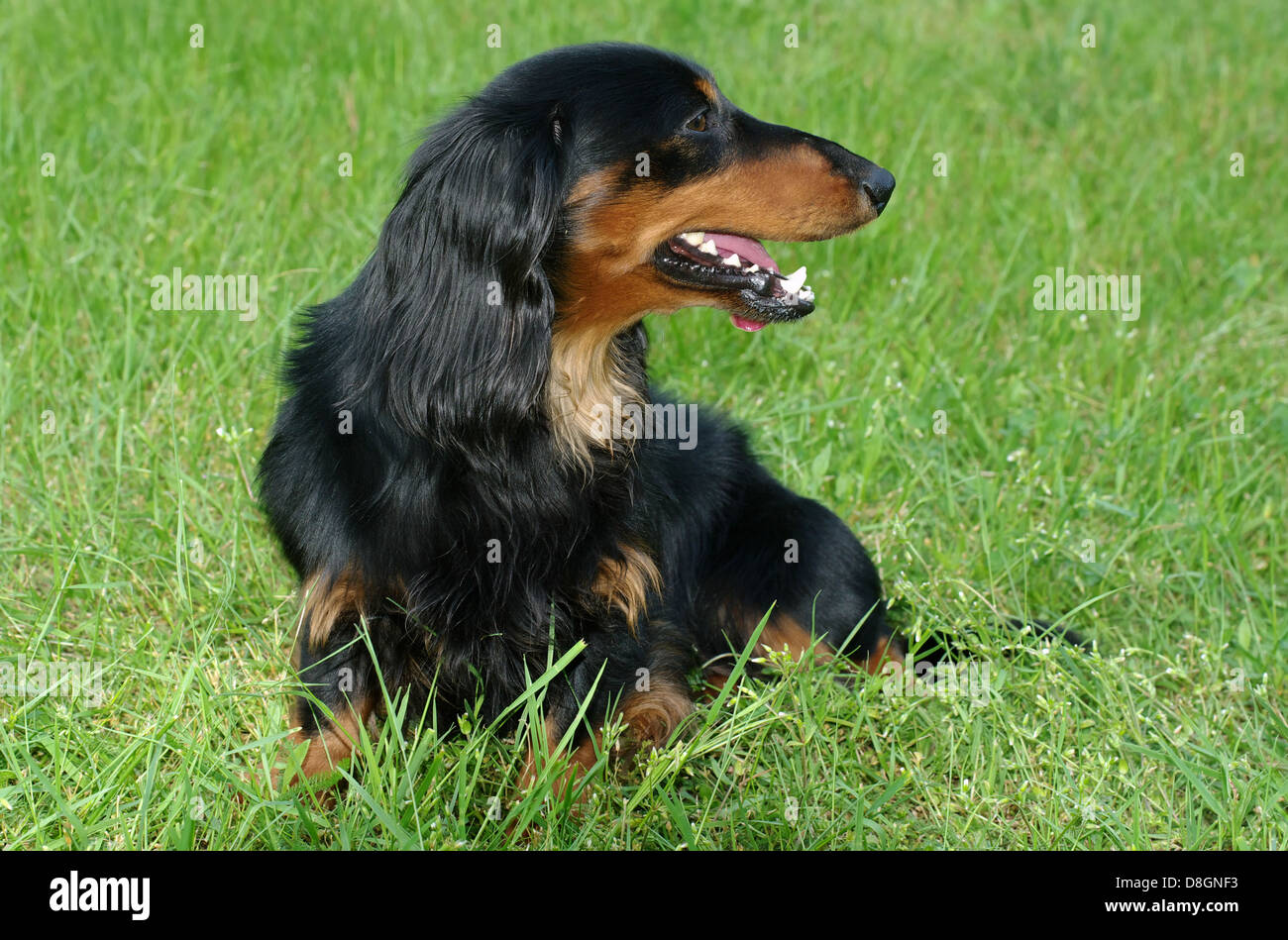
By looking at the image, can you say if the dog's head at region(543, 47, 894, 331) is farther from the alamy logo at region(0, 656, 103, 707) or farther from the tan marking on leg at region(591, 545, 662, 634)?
the alamy logo at region(0, 656, 103, 707)

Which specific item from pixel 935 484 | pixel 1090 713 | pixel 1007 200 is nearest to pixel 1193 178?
pixel 1007 200

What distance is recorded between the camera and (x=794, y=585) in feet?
10.0

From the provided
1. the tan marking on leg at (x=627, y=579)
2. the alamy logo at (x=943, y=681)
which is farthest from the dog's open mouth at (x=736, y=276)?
the alamy logo at (x=943, y=681)

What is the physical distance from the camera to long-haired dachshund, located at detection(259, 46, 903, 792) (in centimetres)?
224

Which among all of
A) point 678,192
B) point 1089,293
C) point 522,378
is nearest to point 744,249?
point 678,192

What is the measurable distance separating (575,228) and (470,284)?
25 centimetres

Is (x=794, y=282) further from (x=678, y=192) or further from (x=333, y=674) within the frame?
(x=333, y=674)

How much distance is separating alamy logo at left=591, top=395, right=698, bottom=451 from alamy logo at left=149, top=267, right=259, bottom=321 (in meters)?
1.54

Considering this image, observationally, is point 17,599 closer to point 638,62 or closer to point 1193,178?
point 638,62

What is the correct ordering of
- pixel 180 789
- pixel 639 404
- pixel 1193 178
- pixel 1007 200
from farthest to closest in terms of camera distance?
pixel 1193 178 → pixel 1007 200 → pixel 639 404 → pixel 180 789

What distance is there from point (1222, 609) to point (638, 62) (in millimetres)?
2026

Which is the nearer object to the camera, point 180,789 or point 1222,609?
point 180,789

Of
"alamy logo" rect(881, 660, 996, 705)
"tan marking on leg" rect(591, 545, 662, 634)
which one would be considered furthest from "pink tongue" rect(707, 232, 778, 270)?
"alamy logo" rect(881, 660, 996, 705)

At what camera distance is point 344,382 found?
2344 mm
